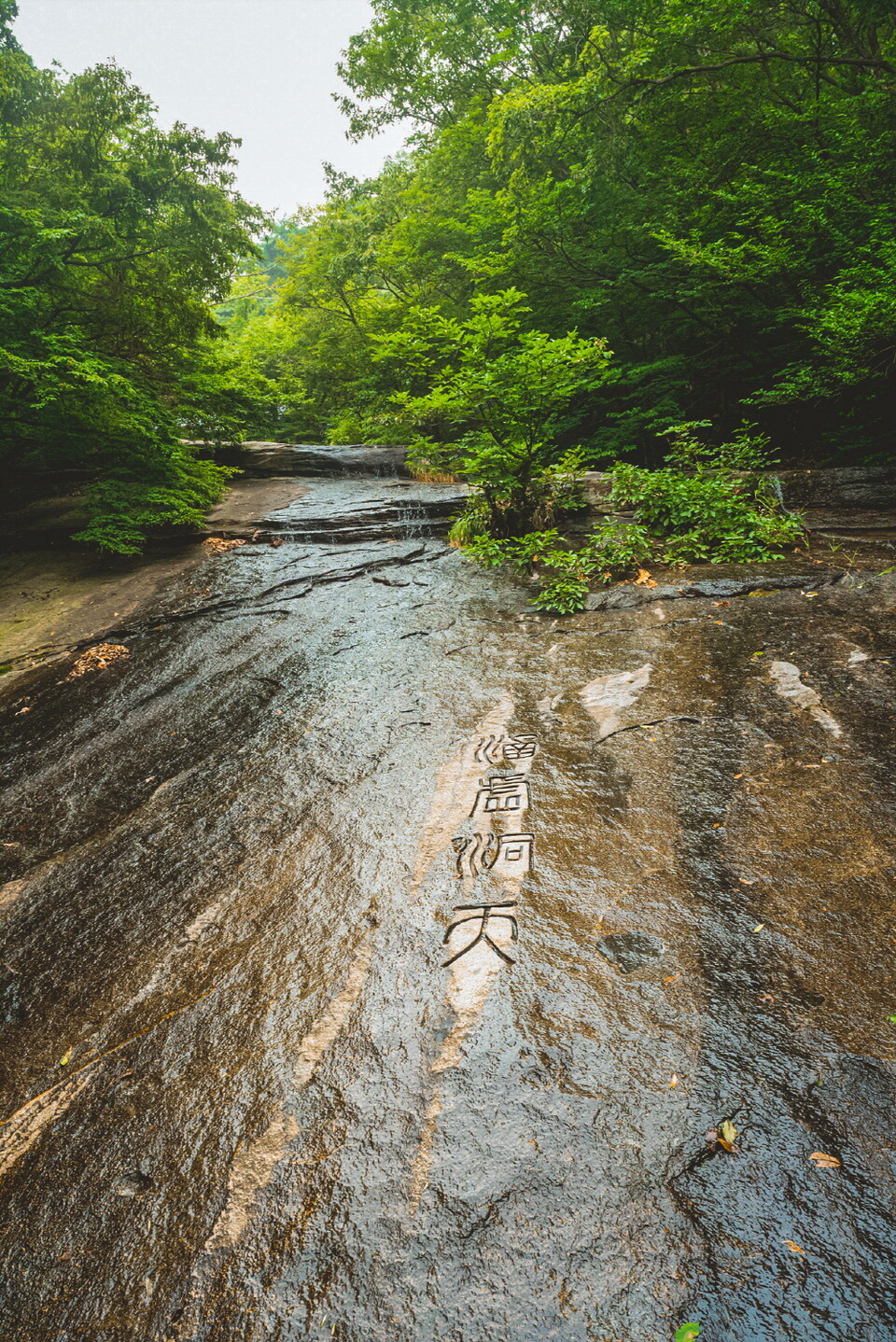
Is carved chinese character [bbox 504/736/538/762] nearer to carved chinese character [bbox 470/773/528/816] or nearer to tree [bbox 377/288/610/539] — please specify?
carved chinese character [bbox 470/773/528/816]

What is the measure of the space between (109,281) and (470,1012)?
33.4 feet

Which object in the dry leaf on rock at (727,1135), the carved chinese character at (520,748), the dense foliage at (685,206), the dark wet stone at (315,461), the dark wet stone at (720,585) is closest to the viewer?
the dry leaf on rock at (727,1135)

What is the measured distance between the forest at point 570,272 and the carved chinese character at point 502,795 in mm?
3701

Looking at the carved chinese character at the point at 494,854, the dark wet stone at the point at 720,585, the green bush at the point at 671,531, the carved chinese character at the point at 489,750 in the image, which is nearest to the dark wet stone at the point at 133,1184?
the carved chinese character at the point at 494,854

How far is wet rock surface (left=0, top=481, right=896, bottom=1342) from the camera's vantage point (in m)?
1.48

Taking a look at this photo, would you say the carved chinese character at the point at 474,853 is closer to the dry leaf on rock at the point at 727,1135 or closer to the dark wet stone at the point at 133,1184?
the dry leaf on rock at the point at 727,1135

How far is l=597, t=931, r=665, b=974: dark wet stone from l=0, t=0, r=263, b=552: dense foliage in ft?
23.7

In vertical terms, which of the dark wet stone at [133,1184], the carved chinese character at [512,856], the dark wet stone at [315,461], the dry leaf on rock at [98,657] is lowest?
the dark wet stone at [133,1184]

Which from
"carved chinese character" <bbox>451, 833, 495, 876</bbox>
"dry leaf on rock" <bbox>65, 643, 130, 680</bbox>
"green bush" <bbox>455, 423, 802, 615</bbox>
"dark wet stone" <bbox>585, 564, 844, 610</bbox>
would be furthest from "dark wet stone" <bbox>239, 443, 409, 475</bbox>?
"carved chinese character" <bbox>451, 833, 495, 876</bbox>

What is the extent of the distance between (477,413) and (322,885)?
5.67 meters

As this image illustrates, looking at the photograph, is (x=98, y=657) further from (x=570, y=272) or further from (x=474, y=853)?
(x=570, y=272)

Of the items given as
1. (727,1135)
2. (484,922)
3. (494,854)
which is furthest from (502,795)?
(727,1135)

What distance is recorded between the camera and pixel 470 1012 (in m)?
2.15

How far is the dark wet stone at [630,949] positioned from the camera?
7.22 feet
